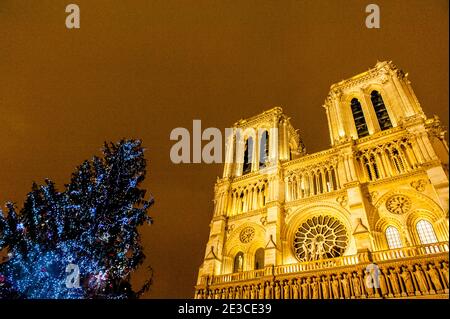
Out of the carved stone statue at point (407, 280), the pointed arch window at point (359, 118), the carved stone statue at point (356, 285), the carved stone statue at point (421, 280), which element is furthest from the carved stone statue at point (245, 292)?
the pointed arch window at point (359, 118)

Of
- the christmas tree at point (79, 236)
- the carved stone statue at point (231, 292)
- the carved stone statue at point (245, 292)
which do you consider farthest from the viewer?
the carved stone statue at point (231, 292)

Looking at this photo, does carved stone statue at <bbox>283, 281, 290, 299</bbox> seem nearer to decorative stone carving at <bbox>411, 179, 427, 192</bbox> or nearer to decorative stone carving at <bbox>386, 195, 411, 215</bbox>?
decorative stone carving at <bbox>386, 195, 411, 215</bbox>

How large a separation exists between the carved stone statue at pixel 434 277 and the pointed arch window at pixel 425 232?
210 cm

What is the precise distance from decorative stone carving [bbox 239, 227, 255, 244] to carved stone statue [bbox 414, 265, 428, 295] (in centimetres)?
1024

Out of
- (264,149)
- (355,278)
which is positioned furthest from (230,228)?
(355,278)

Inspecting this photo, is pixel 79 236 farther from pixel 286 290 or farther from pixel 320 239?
pixel 320 239

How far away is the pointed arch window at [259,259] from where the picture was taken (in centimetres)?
1956

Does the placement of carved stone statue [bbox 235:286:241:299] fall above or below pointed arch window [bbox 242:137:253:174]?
below

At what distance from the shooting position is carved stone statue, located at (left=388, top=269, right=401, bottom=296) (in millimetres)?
13070

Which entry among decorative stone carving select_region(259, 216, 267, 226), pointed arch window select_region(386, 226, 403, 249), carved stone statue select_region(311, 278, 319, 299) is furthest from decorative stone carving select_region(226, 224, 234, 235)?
pointed arch window select_region(386, 226, 403, 249)

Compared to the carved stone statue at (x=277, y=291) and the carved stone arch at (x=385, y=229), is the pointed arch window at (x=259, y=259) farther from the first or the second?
the carved stone arch at (x=385, y=229)

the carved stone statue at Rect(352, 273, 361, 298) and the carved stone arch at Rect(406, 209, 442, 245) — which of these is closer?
the carved stone statue at Rect(352, 273, 361, 298)

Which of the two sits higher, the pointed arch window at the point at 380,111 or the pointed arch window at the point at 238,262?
the pointed arch window at the point at 380,111

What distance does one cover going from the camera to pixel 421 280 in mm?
12859
